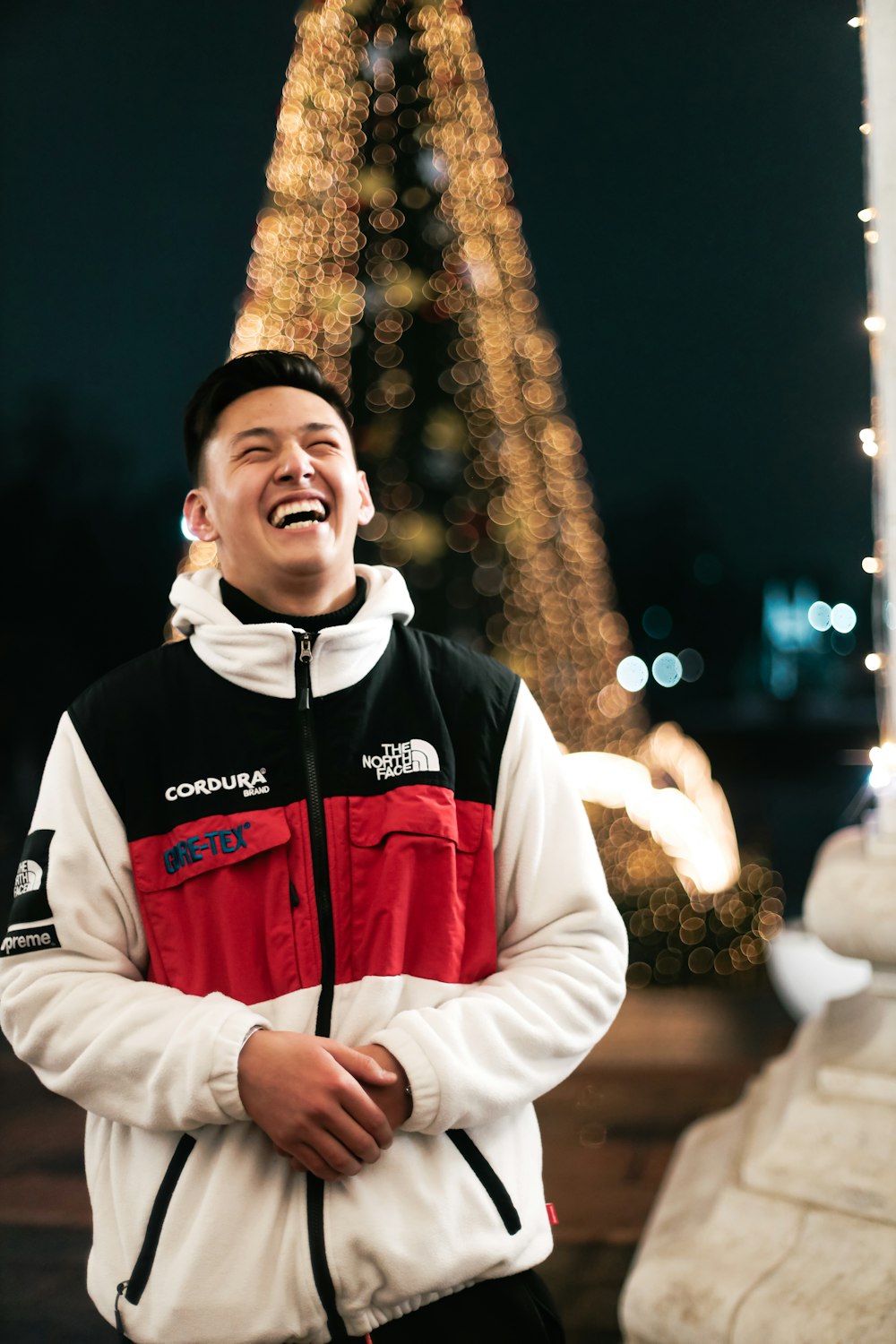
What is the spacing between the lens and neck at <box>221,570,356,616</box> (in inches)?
49.3

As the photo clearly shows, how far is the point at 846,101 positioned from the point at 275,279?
3.89 m

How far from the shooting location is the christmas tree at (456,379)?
3852mm

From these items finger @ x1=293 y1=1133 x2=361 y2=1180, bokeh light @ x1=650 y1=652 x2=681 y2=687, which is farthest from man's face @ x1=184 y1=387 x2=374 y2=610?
bokeh light @ x1=650 y1=652 x2=681 y2=687

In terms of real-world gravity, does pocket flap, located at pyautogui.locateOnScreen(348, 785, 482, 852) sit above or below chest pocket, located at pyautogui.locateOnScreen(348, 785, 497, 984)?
above

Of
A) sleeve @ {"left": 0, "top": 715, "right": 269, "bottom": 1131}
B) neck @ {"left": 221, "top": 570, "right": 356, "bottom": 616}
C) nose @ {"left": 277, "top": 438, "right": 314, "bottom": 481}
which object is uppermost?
nose @ {"left": 277, "top": 438, "right": 314, "bottom": 481}

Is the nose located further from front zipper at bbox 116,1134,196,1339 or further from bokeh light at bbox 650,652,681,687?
bokeh light at bbox 650,652,681,687

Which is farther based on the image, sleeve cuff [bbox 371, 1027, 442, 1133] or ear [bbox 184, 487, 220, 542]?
ear [bbox 184, 487, 220, 542]

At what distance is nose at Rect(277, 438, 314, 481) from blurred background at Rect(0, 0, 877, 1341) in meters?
2.59

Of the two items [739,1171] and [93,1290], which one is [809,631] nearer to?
[739,1171]

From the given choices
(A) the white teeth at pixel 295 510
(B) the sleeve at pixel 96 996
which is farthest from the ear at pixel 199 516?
(B) the sleeve at pixel 96 996

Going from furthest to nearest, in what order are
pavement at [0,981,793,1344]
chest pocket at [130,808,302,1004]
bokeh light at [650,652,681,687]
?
bokeh light at [650,652,681,687] → pavement at [0,981,793,1344] → chest pocket at [130,808,302,1004]

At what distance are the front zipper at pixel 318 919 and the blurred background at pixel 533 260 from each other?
236 centimetres

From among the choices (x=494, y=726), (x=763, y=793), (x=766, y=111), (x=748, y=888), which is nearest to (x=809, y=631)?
(x=763, y=793)

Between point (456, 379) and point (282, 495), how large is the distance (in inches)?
125
